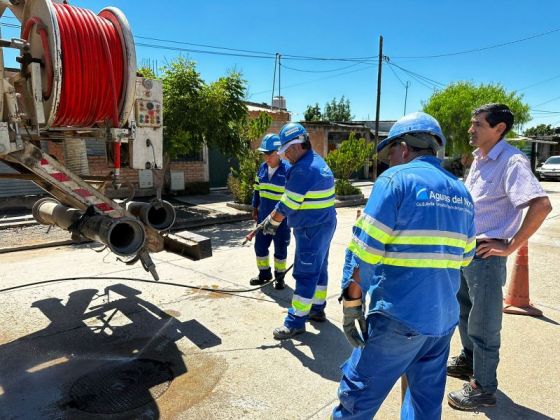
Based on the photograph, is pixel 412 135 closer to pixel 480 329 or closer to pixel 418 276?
pixel 418 276

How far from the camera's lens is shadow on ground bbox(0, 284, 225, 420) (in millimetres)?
3127

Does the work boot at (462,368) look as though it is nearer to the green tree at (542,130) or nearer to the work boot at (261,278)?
the work boot at (261,278)

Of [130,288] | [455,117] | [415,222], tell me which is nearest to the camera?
[415,222]

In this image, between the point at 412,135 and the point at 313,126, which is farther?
the point at 313,126

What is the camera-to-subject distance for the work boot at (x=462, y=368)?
11.5ft

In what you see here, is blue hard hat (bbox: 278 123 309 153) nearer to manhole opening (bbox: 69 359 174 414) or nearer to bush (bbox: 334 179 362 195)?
manhole opening (bbox: 69 359 174 414)

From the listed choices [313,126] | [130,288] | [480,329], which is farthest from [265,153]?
[313,126]

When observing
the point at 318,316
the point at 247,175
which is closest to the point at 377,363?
the point at 318,316

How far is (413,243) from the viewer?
206cm

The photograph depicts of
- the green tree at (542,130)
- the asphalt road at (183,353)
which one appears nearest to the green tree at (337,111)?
the green tree at (542,130)

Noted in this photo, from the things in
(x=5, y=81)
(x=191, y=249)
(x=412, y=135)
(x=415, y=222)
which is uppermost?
(x=5, y=81)

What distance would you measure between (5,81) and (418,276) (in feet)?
10.9

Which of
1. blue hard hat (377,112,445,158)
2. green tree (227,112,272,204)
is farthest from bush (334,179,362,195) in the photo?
blue hard hat (377,112,445,158)

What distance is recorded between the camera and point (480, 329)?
3.05 m
